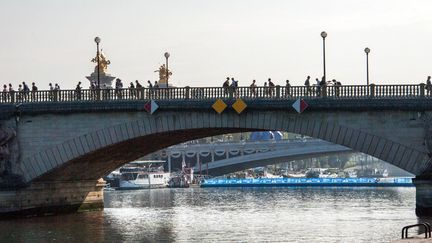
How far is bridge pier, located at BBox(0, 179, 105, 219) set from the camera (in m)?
66.7

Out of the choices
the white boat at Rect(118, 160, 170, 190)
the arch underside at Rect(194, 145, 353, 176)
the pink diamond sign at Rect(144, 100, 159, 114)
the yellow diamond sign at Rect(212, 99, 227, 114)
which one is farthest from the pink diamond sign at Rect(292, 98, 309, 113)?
the white boat at Rect(118, 160, 170, 190)

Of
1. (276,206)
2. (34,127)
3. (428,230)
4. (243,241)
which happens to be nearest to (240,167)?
(276,206)

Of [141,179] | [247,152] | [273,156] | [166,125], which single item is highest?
[166,125]

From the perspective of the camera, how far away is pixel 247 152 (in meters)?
144

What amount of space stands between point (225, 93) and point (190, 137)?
7.82 meters

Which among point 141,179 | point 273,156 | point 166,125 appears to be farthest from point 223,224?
point 141,179

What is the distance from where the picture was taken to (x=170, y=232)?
192 feet

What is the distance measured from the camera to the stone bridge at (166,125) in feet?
196

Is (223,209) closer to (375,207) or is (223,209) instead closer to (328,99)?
(375,207)

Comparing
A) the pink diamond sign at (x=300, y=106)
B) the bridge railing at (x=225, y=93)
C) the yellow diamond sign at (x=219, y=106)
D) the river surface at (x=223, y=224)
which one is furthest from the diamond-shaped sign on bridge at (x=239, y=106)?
the river surface at (x=223, y=224)

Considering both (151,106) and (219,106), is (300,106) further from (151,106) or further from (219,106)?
(151,106)

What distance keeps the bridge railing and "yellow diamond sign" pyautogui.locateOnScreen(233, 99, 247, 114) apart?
1.23m

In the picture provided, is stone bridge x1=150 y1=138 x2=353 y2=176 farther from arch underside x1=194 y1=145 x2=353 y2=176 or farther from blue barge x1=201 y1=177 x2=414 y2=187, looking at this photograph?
blue barge x1=201 y1=177 x2=414 y2=187

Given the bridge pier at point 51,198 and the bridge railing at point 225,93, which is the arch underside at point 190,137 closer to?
the bridge pier at point 51,198
